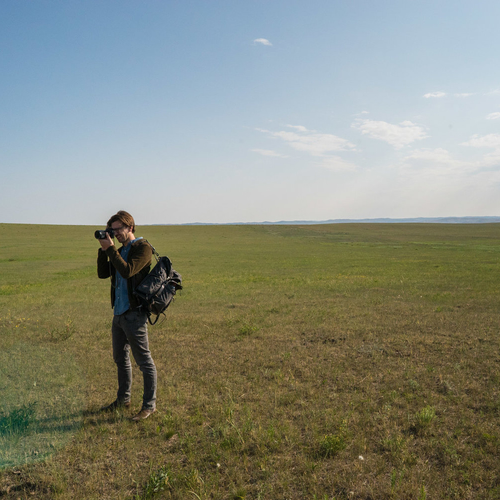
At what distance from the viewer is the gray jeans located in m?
5.23

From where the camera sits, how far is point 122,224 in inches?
205

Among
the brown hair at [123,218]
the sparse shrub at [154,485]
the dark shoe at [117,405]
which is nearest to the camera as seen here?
the sparse shrub at [154,485]

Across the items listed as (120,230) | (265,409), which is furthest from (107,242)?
(265,409)

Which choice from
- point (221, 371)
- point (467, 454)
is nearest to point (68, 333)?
point (221, 371)

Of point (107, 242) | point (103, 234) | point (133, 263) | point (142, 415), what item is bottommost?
point (142, 415)

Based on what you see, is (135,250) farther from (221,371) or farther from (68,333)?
(68,333)

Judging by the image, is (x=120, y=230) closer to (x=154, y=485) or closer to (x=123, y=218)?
(x=123, y=218)

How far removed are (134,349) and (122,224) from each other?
70.7 inches

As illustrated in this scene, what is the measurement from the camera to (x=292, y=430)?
5188 mm

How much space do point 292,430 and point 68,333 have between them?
755cm

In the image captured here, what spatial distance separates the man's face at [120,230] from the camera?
17.0 feet

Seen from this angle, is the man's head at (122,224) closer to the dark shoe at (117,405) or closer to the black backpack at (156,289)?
the black backpack at (156,289)

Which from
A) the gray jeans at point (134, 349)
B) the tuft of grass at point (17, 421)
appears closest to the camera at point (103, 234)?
the gray jeans at point (134, 349)

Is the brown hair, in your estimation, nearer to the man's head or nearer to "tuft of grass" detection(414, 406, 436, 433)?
the man's head
